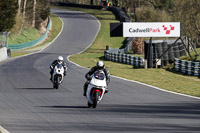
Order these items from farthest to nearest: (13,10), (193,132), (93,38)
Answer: (93,38), (13,10), (193,132)

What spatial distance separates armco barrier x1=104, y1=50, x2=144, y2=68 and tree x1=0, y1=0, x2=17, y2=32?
63.1 ft

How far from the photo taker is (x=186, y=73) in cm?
3609

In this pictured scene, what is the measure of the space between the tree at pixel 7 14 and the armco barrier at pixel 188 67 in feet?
104

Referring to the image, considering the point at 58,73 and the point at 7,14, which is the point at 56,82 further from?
the point at 7,14

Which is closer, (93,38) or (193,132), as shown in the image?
(193,132)

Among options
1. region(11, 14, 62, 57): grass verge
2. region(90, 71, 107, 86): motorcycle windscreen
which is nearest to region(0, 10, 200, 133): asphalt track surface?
region(90, 71, 107, 86): motorcycle windscreen

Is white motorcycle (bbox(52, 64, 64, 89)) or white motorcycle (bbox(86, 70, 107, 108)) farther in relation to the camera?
white motorcycle (bbox(52, 64, 64, 89))

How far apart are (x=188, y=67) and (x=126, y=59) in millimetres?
9514

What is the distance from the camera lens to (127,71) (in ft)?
116

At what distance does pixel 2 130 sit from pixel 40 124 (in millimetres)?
1470

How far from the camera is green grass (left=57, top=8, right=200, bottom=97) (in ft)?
84.3

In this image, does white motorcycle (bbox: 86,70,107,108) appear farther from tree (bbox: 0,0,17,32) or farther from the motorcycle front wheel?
tree (bbox: 0,0,17,32)

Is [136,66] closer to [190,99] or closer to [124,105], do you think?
[190,99]

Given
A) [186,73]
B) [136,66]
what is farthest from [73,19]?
[186,73]
